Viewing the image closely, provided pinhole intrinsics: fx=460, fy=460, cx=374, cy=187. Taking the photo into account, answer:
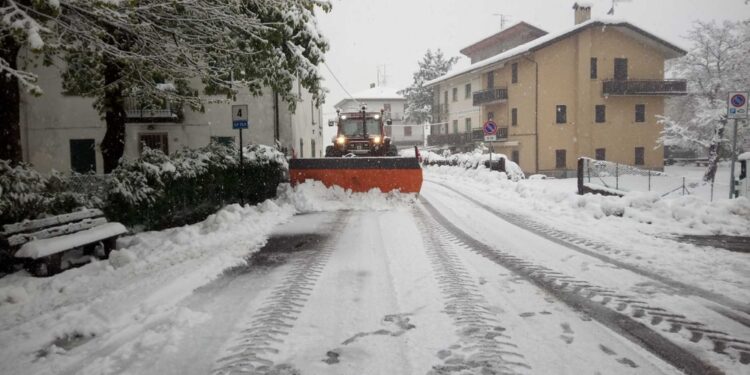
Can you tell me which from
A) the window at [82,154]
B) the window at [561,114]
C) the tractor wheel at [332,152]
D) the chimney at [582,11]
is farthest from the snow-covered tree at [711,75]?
the window at [82,154]

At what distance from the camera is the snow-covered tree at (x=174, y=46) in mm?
6535

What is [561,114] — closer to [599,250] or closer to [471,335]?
[599,250]

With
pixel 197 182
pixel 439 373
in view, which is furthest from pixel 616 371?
pixel 197 182

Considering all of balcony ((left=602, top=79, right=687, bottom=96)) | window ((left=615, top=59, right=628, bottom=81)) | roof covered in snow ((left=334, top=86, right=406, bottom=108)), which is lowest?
balcony ((left=602, top=79, right=687, bottom=96))

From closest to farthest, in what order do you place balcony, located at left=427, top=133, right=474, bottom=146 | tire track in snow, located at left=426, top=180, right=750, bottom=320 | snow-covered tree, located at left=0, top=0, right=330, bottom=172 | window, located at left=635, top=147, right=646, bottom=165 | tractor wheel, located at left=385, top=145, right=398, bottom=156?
1. tire track in snow, located at left=426, top=180, right=750, bottom=320
2. snow-covered tree, located at left=0, top=0, right=330, bottom=172
3. tractor wheel, located at left=385, top=145, right=398, bottom=156
4. window, located at left=635, top=147, right=646, bottom=165
5. balcony, located at left=427, top=133, right=474, bottom=146

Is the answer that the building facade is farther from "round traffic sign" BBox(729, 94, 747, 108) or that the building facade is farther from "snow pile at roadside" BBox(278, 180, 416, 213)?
"round traffic sign" BBox(729, 94, 747, 108)

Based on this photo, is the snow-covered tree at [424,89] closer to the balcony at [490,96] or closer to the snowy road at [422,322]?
the balcony at [490,96]

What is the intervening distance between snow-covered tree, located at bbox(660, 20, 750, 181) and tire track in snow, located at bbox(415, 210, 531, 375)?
2923cm

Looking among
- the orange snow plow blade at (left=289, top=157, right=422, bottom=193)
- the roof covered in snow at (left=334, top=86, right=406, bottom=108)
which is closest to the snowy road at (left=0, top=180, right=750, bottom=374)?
the orange snow plow blade at (left=289, top=157, right=422, bottom=193)

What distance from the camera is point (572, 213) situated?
388 inches

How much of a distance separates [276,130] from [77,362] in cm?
1818

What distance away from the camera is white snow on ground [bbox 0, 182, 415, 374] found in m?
3.64

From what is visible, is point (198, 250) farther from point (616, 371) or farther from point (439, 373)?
point (616, 371)

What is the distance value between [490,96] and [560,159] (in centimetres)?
725
